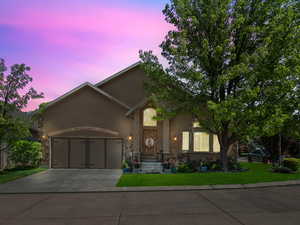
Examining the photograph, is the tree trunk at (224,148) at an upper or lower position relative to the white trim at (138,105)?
lower

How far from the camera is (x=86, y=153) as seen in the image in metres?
22.1

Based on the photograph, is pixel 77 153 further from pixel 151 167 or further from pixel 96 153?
pixel 151 167

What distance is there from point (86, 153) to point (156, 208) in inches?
573

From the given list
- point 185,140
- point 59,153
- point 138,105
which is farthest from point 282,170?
point 59,153

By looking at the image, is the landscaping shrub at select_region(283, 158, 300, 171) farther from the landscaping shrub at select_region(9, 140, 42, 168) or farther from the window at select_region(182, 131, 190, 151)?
the landscaping shrub at select_region(9, 140, 42, 168)

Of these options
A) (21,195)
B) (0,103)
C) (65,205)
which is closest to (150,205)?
(65,205)

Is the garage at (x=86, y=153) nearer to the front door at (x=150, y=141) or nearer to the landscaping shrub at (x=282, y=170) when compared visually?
the front door at (x=150, y=141)

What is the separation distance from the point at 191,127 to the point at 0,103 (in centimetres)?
1526

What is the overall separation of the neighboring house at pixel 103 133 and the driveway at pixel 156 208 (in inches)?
387

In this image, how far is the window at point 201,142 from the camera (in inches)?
861

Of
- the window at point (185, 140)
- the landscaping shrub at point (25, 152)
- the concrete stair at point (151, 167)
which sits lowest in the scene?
the concrete stair at point (151, 167)

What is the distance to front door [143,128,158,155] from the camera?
2191 cm

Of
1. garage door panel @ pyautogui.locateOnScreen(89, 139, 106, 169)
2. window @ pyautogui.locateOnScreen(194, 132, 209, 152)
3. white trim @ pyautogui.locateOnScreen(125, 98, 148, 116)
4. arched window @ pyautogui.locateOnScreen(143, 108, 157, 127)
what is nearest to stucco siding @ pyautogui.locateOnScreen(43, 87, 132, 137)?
garage door panel @ pyautogui.locateOnScreen(89, 139, 106, 169)

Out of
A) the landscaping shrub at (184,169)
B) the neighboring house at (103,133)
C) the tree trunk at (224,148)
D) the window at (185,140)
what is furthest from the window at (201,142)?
the tree trunk at (224,148)
